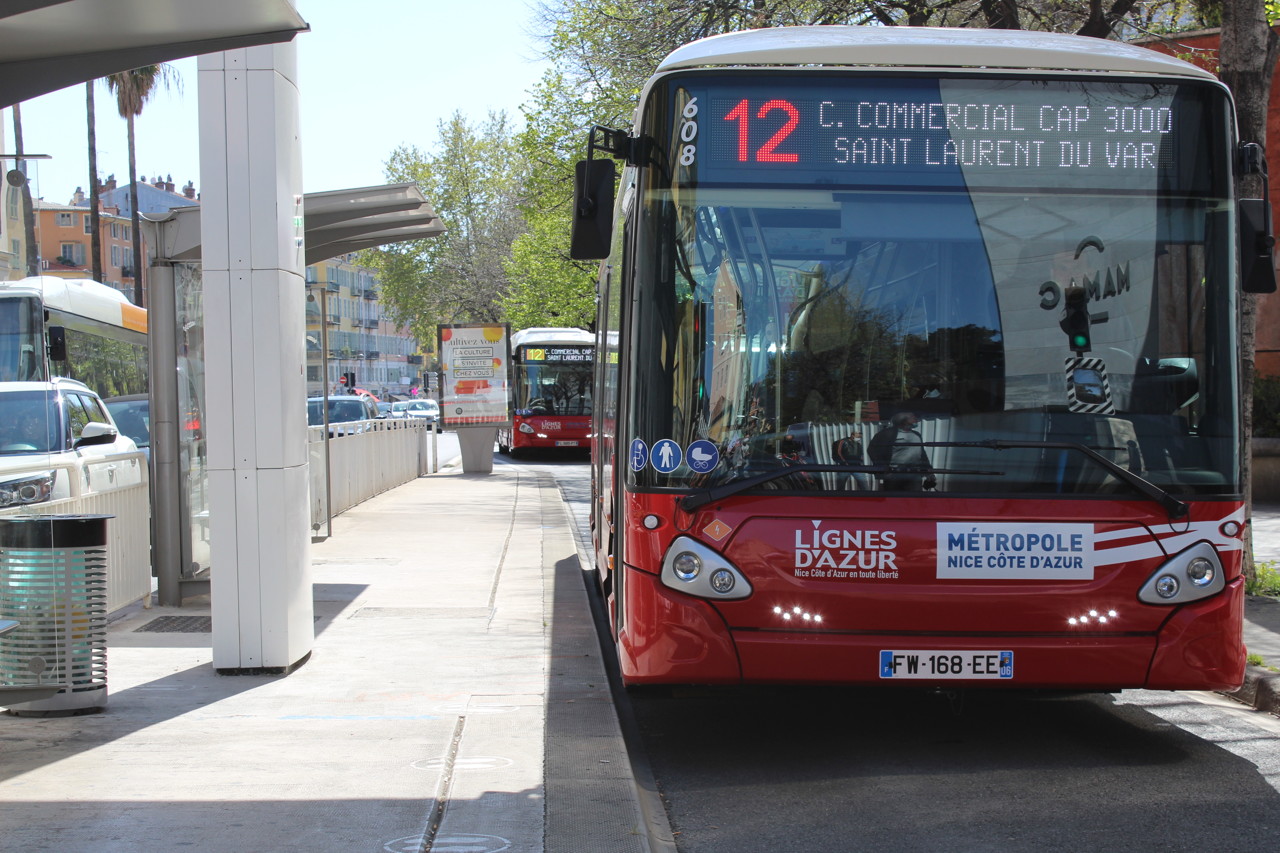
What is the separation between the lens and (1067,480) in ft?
18.3

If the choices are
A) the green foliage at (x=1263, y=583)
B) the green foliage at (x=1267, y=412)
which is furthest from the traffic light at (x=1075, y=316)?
the green foliage at (x=1267, y=412)

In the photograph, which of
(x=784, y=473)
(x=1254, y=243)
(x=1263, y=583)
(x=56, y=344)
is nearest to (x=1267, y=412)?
(x=1263, y=583)

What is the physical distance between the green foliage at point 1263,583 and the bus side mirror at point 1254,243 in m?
4.89

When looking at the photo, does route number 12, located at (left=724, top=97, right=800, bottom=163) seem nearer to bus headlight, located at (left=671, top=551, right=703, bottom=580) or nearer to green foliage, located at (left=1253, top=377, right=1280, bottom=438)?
bus headlight, located at (left=671, top=551, right=703, bottom=580)

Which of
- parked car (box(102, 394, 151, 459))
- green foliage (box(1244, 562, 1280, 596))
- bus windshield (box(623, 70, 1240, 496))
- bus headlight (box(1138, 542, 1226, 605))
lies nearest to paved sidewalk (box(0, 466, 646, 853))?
bus windshield (box(623, 70, 1240, 496))

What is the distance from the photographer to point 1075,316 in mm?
5703

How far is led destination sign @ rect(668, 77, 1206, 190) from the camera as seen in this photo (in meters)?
5.69

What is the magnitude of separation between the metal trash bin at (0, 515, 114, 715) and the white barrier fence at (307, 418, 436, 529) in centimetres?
806

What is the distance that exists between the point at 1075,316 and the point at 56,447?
8613 millimetres

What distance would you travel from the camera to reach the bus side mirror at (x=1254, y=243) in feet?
19.0

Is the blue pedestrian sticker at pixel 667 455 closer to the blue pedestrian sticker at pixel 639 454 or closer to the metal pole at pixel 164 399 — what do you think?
the blue pedestrian sticker at pixel 639 454

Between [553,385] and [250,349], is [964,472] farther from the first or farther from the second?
[553,385]

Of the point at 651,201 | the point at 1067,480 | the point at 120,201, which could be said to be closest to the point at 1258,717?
the point at 1067,480

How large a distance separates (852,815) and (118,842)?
2.64 m
